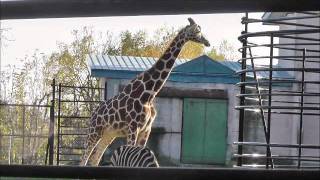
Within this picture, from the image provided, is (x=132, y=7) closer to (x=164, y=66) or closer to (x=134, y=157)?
(x=134, y=157)

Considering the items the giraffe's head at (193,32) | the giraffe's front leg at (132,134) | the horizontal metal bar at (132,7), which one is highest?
the giraffe's head at (193,32)

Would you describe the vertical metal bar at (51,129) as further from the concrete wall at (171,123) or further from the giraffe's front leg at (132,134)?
the giraffe's front leg at (132,134)

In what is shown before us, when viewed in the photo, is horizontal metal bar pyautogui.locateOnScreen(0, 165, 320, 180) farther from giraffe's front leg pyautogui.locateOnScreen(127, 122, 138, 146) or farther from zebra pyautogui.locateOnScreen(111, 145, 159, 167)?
giraffe's front leg pyautogui.locateOnScreen(127, 122, 138, 146)

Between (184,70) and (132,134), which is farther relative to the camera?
(184,70)

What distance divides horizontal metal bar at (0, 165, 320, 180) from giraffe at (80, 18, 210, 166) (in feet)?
23.6

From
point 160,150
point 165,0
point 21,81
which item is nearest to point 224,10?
point 165,0

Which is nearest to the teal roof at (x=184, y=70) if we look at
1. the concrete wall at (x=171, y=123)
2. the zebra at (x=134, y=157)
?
the concrete wall at (x=171, y=123)

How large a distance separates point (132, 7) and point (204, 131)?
500 inches

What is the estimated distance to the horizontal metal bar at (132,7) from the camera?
0.74 metres

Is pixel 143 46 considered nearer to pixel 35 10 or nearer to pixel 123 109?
pixel 123 109

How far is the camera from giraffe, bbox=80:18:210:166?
26.9ft

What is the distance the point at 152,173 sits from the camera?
2.48 ft

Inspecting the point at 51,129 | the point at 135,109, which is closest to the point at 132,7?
the point at 135,109

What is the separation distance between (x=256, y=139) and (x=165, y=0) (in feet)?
41.6
